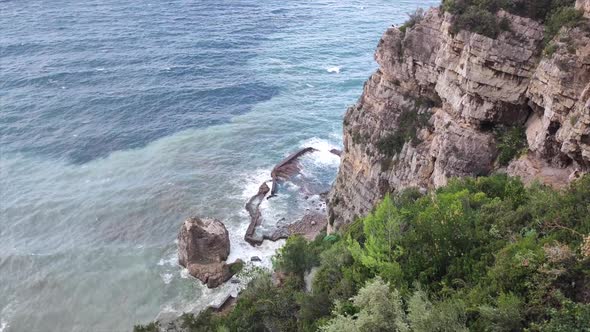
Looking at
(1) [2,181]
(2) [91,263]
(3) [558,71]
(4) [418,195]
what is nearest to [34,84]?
(1) [2,181]

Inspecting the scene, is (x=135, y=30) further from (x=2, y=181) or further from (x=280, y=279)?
(x=280, y=279)

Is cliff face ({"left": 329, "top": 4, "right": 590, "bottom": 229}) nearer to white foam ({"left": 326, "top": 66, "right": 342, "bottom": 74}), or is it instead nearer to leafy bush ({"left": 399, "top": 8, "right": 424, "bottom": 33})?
leafy bush ({"left": 399, "top": 8, "right": 424, "bottom": 33})

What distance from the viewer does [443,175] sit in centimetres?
3547

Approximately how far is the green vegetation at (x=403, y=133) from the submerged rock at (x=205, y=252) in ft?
69.3

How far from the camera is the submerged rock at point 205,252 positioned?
5441cm

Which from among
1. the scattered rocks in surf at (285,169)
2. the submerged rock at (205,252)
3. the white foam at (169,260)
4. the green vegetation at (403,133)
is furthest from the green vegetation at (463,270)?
the scattered rocks in surf at (285,169)

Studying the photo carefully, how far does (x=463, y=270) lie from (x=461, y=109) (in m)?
17.7

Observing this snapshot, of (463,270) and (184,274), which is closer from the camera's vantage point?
(463,270)

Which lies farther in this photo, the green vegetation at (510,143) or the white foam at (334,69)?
the white foam at (334,69)

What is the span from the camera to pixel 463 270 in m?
20.3

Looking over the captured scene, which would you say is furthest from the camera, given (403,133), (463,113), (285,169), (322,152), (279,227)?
(322,152)

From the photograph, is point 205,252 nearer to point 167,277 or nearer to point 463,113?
point 167,277

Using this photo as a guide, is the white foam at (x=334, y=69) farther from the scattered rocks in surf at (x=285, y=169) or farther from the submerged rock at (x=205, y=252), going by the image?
the submerged rock at (x=205, y=252)

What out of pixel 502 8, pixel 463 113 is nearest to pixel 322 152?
pixel 463 113
